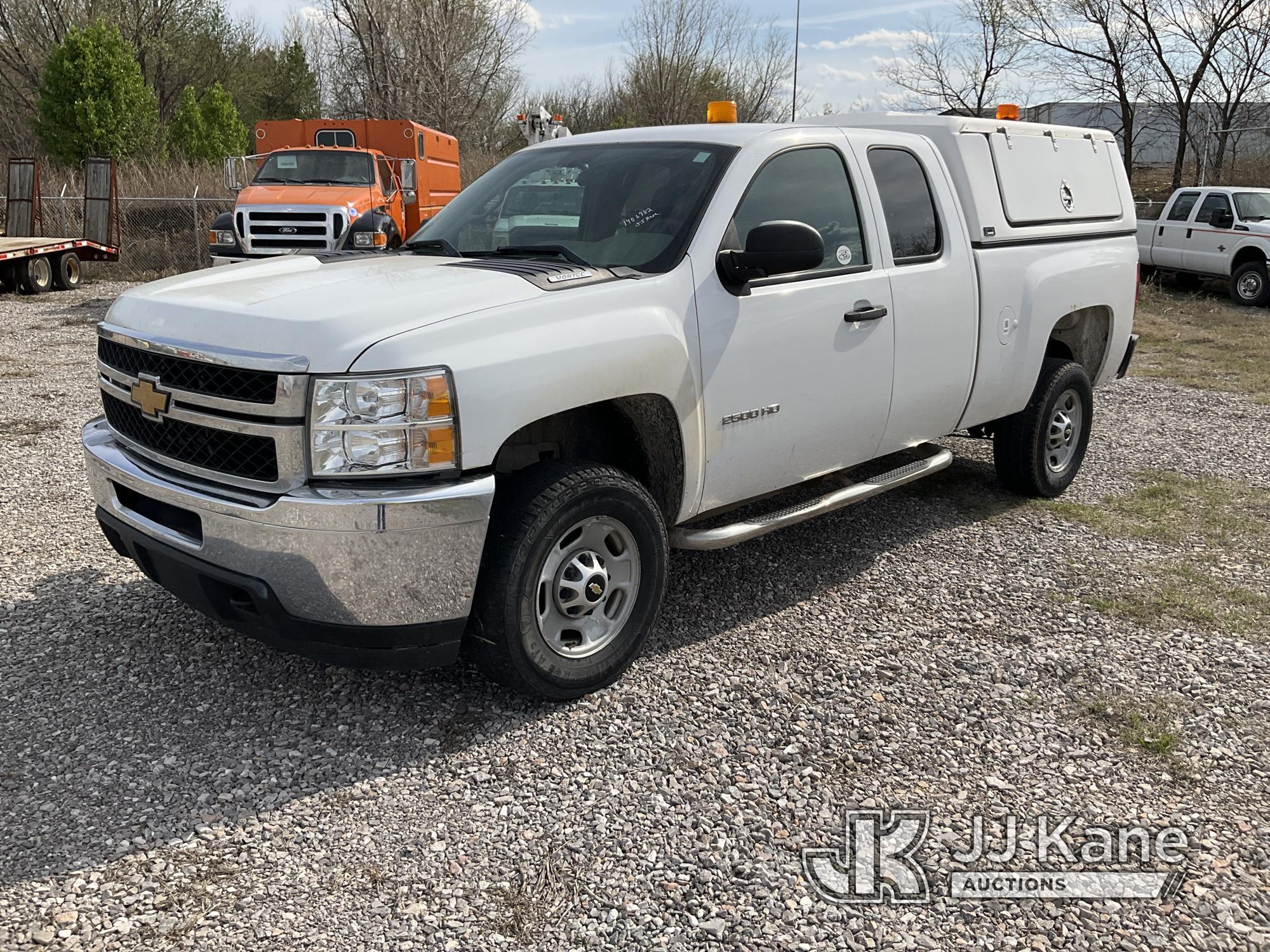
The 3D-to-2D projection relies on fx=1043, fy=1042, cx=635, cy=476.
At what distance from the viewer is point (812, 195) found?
4402 mm

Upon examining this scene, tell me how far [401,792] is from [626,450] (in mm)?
1488

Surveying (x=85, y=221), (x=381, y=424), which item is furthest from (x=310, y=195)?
(x=381, y=424)

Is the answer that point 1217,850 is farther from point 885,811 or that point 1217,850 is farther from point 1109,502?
point 1109,502

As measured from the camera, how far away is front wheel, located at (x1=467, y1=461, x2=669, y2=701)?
3.39 m

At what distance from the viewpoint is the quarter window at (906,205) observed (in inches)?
186

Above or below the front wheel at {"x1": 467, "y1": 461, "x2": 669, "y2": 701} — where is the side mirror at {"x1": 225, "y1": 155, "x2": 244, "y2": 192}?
above

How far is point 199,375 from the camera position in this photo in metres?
3.32

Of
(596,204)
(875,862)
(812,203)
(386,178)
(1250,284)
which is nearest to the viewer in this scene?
(875,862)

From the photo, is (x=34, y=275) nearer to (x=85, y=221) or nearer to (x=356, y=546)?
(x=85, y=221)

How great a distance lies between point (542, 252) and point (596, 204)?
352 millimetres

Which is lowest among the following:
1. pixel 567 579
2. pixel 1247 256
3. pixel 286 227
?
pixel 567 579

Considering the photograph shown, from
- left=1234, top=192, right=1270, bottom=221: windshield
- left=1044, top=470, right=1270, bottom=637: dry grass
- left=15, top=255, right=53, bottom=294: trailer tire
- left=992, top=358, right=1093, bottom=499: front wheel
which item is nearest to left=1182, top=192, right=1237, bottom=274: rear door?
left=1234, top=192, right=1270, bottom=221: windshield

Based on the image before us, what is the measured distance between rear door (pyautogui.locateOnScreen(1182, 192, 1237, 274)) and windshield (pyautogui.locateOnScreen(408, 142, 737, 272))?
16100mm

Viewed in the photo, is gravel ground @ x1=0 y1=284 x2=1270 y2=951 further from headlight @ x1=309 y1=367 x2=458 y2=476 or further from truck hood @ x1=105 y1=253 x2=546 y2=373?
truck hood @ x1=105 y1=253 x2=546 y2=373
